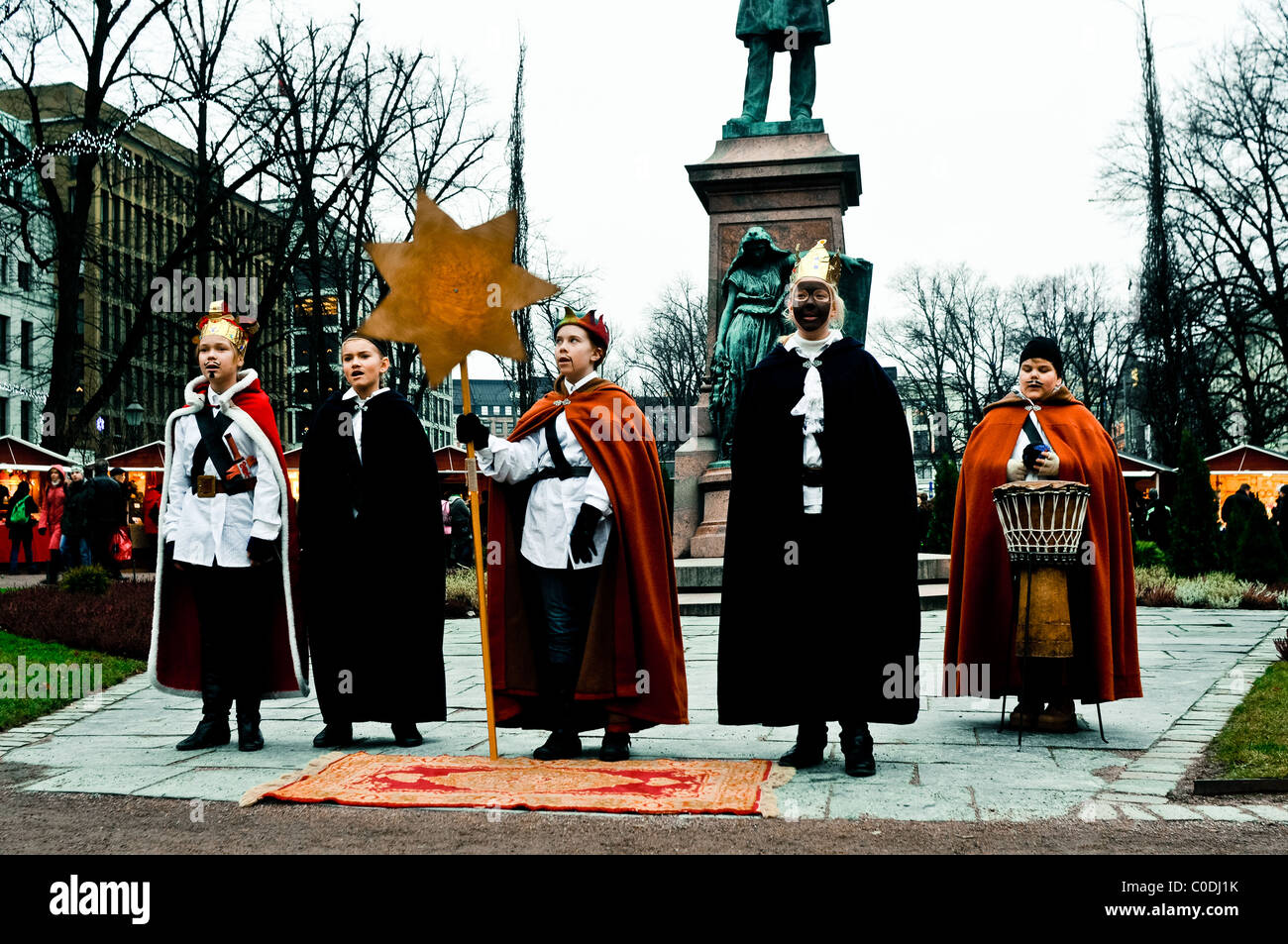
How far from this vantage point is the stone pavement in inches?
221

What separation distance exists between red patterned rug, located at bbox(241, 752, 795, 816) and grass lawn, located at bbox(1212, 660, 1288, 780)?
6.64 ft

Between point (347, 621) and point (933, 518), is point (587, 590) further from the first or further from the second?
point (933, 518)

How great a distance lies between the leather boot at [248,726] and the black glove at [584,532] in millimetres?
1942

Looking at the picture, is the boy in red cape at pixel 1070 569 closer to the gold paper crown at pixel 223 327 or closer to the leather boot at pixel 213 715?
the leather boot at pixel 213 715

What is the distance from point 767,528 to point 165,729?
378 centimetres

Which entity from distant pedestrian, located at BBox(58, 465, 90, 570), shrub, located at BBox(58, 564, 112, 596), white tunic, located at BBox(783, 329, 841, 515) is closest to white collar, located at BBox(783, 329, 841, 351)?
white tunic, located at BBox(783, 329, 841, 515)

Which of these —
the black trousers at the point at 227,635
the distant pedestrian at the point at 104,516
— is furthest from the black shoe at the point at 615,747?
the distant pedestrian at the point at 104,516

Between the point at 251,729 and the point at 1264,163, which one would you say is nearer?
the point at 251,729

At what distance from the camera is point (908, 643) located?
654cm

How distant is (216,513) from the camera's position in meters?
7.26

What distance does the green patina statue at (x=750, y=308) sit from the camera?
15180 mm

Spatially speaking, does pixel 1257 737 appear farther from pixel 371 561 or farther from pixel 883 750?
pixel 371 561

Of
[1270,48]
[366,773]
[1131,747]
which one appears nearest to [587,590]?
[366,773]

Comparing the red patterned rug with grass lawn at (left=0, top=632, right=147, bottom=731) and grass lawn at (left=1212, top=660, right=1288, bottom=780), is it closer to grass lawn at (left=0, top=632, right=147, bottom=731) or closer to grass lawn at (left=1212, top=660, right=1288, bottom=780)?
grass lawn at (left=1212, top=660, right=1288, bottom=780)
